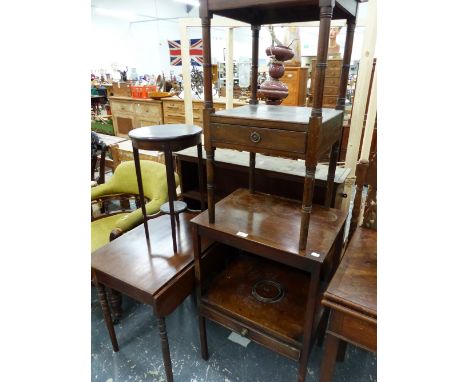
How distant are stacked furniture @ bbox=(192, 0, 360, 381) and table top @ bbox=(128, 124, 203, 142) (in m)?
0.22

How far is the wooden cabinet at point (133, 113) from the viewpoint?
14.1 ft

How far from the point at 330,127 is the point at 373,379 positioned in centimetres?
126

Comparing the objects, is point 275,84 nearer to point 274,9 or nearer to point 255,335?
point 274,9

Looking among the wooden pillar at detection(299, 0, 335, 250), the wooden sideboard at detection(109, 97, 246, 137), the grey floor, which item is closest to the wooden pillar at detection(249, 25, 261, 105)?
the wooden pillar at detection(299, 0, 335, 250)

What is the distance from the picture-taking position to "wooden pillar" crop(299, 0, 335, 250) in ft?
2.26

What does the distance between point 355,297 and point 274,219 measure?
410mm

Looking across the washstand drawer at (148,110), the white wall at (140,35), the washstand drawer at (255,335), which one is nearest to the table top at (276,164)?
the washstand drawer at (255,335)

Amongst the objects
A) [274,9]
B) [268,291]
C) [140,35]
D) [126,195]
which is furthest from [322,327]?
[140,35]

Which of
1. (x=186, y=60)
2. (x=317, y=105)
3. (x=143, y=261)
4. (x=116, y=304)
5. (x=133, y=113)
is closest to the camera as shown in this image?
(x=317, y=105)

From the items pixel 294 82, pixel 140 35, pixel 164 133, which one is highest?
pixel 140 35

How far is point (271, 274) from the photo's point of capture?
151cm

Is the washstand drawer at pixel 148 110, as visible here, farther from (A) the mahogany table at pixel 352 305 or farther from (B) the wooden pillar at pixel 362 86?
(A) the mahogany table at pixel 352 305
